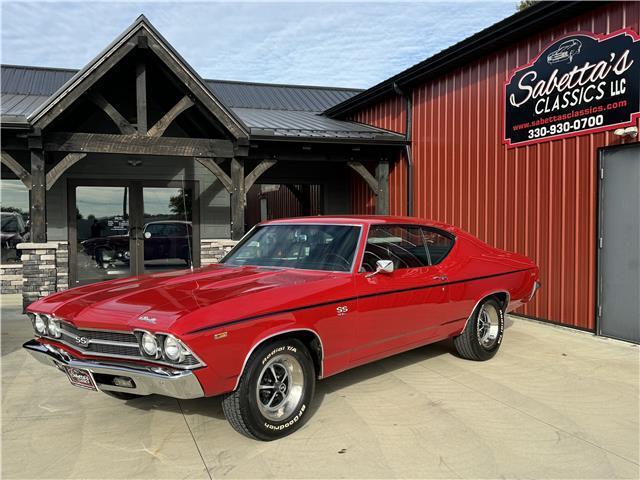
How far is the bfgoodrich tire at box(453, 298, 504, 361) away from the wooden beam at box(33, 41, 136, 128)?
7.02m

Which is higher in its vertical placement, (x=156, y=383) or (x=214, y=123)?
(x=214, y=123)

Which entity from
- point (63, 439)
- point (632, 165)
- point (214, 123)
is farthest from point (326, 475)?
point (214, 123)

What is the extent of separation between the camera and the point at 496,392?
448 centimetres

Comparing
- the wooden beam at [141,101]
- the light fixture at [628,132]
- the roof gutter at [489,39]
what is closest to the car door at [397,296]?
the light fixture at [628,132]

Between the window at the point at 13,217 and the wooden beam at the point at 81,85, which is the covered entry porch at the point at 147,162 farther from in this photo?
the window at the point at 13,217

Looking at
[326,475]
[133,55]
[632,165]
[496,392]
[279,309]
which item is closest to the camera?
[326,475]

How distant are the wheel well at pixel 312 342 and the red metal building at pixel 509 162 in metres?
4.59

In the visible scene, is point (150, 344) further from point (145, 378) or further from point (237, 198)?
point (237, 198)

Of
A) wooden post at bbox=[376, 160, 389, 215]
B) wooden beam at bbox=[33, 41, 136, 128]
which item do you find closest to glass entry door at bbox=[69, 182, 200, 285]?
wooden beam at bbox=[33, 41, 136, 128]

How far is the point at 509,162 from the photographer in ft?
26.4

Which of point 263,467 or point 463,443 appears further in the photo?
point 463,443

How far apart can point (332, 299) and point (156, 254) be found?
29.0ft

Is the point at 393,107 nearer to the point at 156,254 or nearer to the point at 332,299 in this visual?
the point at 156,254

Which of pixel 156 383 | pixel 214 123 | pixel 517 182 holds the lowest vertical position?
pixel 156 383
